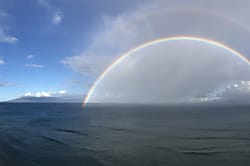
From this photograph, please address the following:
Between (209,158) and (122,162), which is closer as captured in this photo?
(122,162)

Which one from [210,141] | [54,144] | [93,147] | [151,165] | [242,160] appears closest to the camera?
[151,165]

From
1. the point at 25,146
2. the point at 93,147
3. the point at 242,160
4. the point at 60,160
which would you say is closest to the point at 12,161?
the point at 60,160

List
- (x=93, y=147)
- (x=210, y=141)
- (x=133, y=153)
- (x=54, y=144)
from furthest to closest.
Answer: (x=210, y=141) < (x=54, y=144) < (x=93, y=147) < (x=133, y=153)

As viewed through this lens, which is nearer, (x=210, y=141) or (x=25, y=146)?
(x=25, y=146)

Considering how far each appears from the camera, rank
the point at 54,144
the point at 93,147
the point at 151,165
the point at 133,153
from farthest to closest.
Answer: the point at 54,144 < the point at 93,147 < the point at 133,153 < the point at 151,165

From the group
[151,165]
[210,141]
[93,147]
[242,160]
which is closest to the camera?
[151,165]

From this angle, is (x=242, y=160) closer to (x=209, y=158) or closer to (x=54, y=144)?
(x=209, y=158)

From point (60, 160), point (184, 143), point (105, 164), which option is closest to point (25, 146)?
point (60, 160)

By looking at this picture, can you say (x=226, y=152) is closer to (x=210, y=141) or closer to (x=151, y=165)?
(x=210, y=141)
